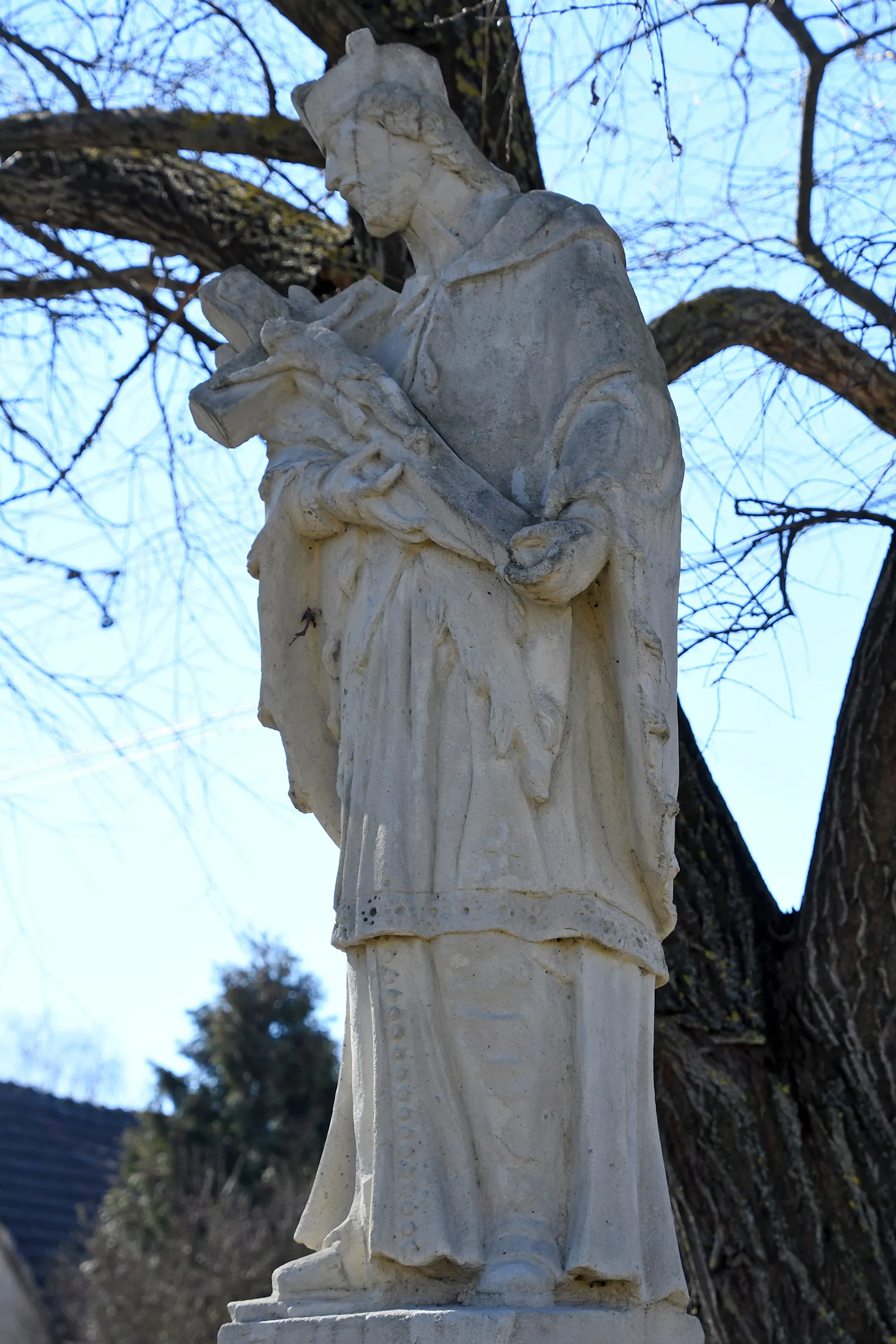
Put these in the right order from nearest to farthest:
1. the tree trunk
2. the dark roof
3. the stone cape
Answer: the stone cape, the tree trunk, the dark roof

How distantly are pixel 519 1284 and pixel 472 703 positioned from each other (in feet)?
3.60

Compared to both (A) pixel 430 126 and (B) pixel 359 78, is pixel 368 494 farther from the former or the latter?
(B) pixel 359 78

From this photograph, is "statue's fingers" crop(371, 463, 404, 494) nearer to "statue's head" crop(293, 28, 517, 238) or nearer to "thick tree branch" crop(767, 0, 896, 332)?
"statue's head" crop(293, 28, 517, 238)

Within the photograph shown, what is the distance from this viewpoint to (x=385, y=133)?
4.07 meters

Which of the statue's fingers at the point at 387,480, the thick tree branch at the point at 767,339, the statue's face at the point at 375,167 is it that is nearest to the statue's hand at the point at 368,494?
the statue's fingers at the point at 387,480

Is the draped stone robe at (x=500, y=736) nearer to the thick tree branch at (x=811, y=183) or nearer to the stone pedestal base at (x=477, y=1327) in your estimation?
the stone pedestal base at (x=477, y=1327)

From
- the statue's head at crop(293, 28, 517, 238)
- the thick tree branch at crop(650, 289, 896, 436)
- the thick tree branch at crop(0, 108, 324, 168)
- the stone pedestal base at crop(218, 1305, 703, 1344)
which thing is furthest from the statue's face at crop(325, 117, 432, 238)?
the thick tree branch at crop(0, 108, 324, 168)

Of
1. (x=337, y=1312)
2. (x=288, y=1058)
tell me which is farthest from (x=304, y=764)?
(x=288, y=1058)

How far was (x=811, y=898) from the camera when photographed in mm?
6395

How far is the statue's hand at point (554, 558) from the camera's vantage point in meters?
3.59

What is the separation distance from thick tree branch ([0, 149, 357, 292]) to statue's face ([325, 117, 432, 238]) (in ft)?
11.7

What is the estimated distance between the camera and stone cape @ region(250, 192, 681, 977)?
140 inches

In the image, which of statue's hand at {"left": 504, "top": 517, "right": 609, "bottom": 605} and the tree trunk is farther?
the tree trunk

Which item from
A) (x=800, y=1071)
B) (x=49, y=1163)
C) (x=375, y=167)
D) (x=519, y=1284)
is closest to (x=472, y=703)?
(x=519, y=1284)
